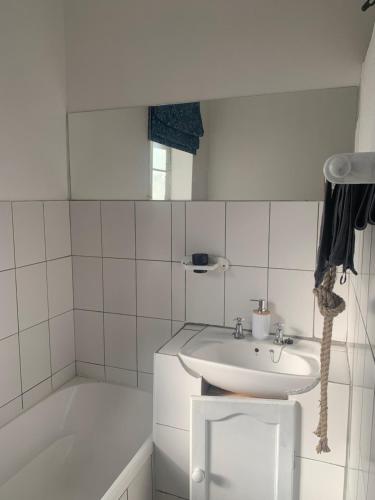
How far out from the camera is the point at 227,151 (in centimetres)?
166

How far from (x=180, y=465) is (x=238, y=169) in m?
1.21

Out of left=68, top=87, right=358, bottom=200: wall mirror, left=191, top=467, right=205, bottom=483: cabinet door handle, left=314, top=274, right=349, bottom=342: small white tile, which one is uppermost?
left=68, top=87, right=358, bottom=200: wall mirror

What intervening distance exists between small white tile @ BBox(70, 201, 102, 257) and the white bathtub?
2.30 feet

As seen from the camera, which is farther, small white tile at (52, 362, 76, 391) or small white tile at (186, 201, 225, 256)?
small white tile at (52, 362, 76, 391)

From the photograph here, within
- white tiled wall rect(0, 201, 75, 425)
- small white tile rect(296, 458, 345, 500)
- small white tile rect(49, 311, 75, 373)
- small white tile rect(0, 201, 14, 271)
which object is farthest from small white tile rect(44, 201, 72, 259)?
small white tile rect(296, 458, 345, 500)

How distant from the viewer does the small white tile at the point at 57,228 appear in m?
1.85

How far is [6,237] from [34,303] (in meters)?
0.35

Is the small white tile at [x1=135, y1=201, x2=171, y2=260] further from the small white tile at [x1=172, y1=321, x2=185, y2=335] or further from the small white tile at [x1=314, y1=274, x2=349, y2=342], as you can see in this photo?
the small white tile at [x1=314, y1=274, x2=349, y2=342]

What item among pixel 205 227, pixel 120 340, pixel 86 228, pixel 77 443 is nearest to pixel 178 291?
pixel 205 227

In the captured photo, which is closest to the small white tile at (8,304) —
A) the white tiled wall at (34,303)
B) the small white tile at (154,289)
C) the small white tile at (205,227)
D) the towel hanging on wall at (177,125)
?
the white tiled wall at (34,303)

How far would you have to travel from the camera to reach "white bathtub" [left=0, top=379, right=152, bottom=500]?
1611 mm

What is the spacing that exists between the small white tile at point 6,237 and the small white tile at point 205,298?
0.77 metres

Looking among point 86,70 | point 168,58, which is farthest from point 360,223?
point 86,70

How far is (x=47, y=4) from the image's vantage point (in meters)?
1.76
